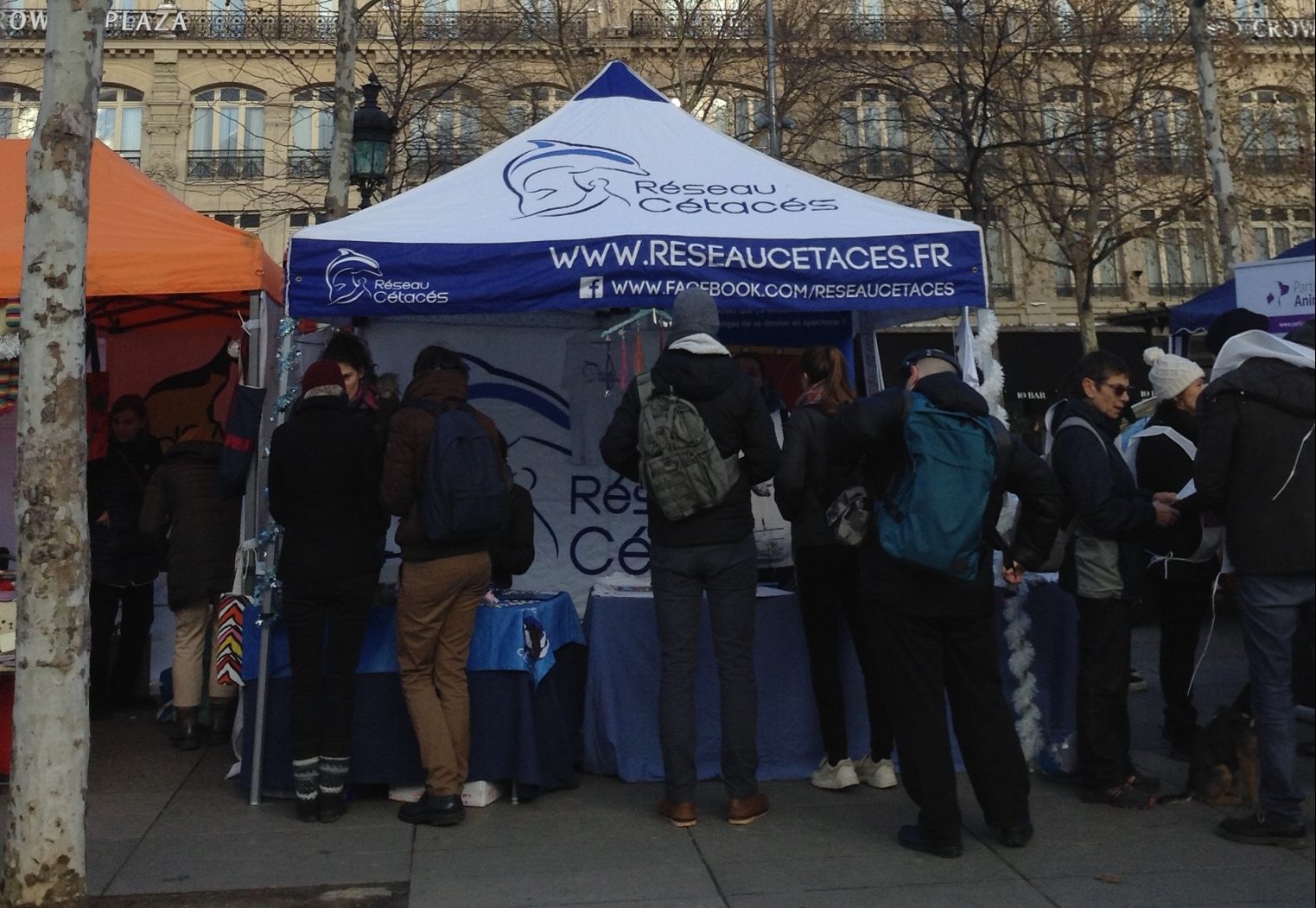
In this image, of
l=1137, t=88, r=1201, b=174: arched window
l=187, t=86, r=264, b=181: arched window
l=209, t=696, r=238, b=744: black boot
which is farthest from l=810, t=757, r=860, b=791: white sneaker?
l=187, t=86, r=264, b=181: arched window

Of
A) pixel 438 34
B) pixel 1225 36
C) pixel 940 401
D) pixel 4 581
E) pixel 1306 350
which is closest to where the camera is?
pixel 1306 350

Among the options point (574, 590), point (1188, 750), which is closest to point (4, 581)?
point (574, 590)

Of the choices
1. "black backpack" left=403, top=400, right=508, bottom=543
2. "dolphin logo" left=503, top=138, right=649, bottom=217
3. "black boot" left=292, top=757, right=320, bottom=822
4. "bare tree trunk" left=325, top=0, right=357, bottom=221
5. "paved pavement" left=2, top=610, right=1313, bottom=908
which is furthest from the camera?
"bare tree trunk" left=325, top=0, right=357, bottom=221

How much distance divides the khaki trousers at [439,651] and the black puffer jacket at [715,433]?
0.76 m

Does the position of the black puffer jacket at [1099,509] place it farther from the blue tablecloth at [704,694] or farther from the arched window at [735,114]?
the arched window at [735,114]

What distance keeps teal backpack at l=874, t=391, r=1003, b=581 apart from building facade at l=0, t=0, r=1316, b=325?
12.1 m

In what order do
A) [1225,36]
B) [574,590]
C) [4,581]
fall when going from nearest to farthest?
[4,581], [574,590], [1225,36]

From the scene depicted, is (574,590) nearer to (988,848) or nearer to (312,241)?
(312,241)

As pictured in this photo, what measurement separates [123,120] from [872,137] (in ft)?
60.3

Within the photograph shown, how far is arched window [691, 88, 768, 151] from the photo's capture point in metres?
21.4

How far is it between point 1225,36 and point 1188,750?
55.6 ft

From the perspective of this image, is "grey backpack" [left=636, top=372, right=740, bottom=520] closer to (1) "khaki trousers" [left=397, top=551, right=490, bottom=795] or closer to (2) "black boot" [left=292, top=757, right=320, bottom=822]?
(1) "khaki trousers" [left=397, top=551, right=490, bottom=795]

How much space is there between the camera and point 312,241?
5.48m

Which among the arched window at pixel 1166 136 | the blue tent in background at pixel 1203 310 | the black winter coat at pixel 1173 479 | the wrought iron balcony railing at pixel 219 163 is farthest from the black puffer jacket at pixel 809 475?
the wrought iron balcony railing at pixel 219 163
